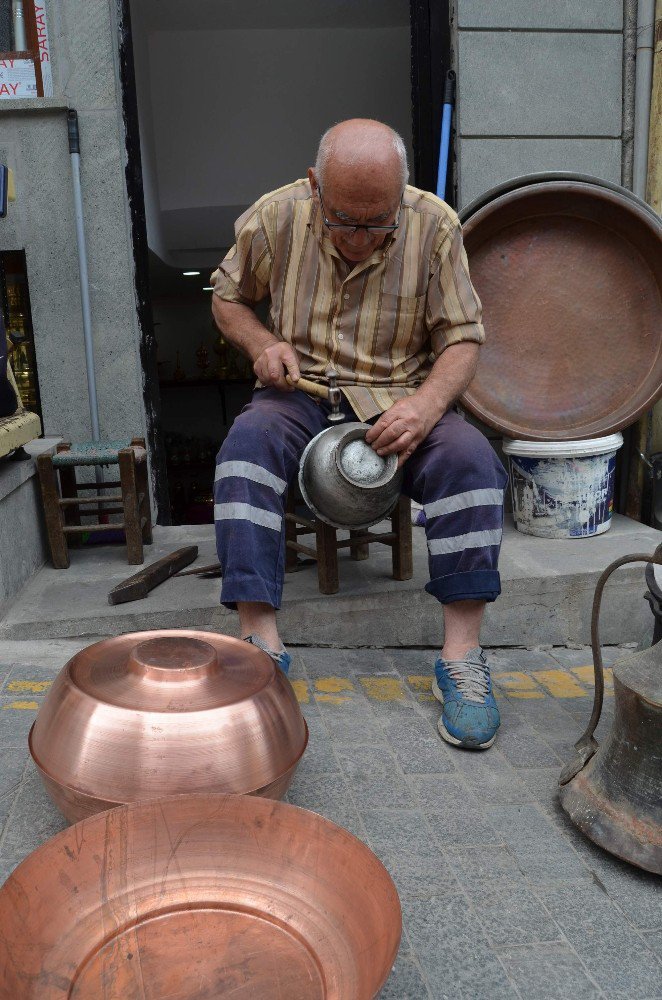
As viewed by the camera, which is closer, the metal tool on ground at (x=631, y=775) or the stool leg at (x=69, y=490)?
the metal tool on ground at (x=631, y=775)

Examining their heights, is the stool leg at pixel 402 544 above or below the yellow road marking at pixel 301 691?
above

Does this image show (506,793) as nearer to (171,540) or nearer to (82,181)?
(171,540)

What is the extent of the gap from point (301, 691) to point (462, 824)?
0.78m

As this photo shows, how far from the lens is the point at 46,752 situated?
1657 mm

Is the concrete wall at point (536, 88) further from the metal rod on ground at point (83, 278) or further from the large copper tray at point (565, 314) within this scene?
the metal rod on ground at point (83, 278)

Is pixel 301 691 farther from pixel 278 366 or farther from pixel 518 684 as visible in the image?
pixel 278 366

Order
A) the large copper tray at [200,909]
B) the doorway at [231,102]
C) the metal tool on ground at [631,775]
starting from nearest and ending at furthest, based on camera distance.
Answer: the large copper tray at [200,909], the metal tool on ground at [631,775], the doorway at [231,102]

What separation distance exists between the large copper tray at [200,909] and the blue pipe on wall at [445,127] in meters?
3.07

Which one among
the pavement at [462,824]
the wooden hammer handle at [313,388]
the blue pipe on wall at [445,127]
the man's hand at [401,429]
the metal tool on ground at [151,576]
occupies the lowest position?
the pavement at [462,824]

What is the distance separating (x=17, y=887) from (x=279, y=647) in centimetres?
111

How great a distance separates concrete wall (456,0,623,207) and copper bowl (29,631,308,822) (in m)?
2.84

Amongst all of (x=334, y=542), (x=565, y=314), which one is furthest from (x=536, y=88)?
(x=334, y=542)

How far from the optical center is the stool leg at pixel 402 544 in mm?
2896

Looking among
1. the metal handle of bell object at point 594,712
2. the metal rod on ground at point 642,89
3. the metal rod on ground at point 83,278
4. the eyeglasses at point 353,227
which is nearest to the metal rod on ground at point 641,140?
the metal rod on ground at point 642,89
